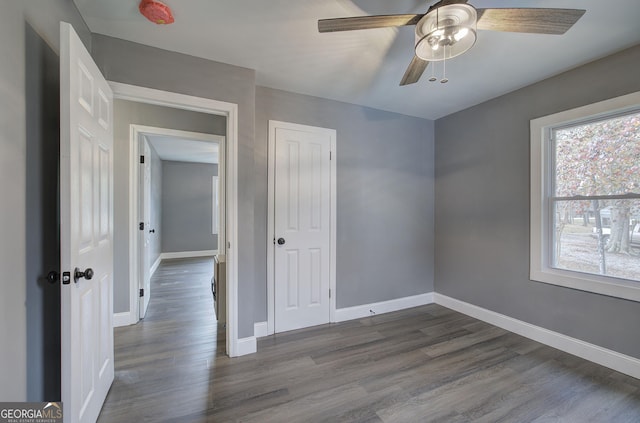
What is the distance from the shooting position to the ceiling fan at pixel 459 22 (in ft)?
4.07

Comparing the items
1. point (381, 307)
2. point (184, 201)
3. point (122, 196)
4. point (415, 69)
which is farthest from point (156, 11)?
point (184, 201)

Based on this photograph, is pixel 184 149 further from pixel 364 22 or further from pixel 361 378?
pixel 361 378

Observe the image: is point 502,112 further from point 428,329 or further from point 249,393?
point 249,393

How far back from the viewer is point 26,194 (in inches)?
46.5

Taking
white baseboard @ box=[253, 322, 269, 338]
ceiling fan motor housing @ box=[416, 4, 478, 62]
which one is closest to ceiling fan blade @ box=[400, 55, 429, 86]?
ceiling fan motor housing @ box=[416, 4, 478, 62]

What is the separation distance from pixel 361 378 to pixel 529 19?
2.41 metres

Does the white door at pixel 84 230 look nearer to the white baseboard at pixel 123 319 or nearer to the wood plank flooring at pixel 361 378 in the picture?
the wood plank flooring at pixel 361 378

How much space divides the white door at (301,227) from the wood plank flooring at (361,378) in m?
0.25

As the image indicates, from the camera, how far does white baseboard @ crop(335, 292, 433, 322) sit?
9.95ft

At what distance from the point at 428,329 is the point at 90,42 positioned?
12.5ft

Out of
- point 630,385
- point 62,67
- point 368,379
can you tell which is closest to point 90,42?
point 62,67

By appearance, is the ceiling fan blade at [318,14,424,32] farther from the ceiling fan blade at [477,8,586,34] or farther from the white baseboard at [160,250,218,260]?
the white baseboard at [160,250,218,260]

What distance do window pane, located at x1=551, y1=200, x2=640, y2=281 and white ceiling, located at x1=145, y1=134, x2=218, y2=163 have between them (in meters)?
4.63

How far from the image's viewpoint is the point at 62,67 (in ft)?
3.82
